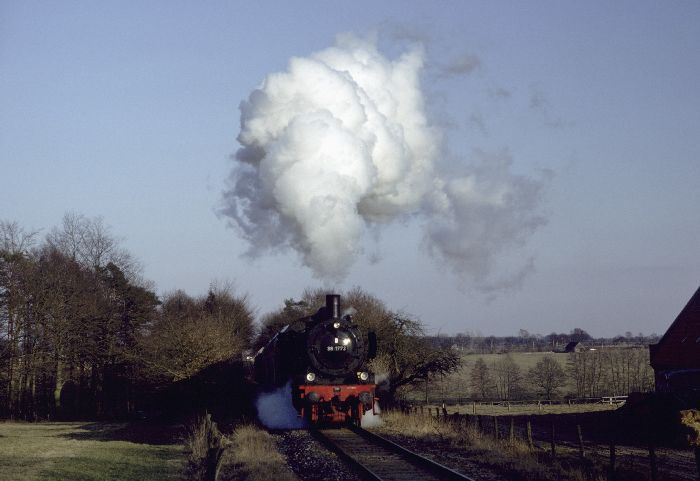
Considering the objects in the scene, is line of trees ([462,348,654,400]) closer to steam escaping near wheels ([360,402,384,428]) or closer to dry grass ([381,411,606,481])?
steam escaping near wheels ([360,402,384,428])

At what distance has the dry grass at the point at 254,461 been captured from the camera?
1189 cm

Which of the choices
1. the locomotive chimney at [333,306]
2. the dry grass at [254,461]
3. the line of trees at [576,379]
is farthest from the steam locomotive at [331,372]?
the line of trees at [576,379]

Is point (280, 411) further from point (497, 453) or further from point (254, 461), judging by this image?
point (497, 453)

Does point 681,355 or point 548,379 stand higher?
point 681,355

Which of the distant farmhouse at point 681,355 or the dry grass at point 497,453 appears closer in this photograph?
the dry grass at point 497,453

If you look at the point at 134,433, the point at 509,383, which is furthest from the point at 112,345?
the point at 509,383

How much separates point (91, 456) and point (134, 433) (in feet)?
27.5

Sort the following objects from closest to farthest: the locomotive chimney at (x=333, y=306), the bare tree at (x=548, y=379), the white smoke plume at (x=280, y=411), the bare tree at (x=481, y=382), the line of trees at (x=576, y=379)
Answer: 1. the locomotive chimney at (x=333, y=306)
2. the white smoke plume at (x=280, y=411)
3. the bare tree at (x=548, y=379)
4. the line of trees at (x=576, y=379)
5. the bare tree at (x=481, y=382)

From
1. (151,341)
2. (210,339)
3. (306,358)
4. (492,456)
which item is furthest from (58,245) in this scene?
(492,456)

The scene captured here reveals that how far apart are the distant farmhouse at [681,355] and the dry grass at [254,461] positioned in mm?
16631

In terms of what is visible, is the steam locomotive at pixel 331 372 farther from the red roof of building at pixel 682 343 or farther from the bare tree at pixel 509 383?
the bare tree at pixel 509 383

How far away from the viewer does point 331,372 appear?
60.8 ft

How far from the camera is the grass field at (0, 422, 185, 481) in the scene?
14.5 meters

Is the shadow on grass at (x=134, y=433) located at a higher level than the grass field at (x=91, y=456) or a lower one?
lower
